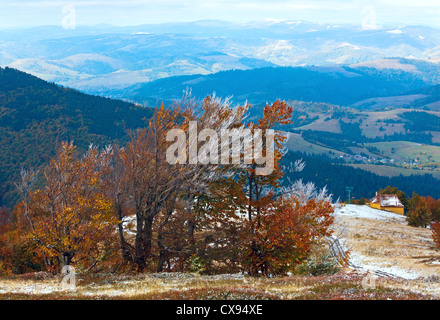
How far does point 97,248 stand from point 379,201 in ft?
397

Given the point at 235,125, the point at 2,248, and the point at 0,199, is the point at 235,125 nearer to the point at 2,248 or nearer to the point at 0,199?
the point at 2,248

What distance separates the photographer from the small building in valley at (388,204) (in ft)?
448

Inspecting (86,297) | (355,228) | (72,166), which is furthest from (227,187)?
(355,228)

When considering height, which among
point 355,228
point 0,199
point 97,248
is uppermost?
point 97,248

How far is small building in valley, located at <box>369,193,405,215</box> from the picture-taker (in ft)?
448

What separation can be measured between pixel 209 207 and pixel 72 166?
12144mm

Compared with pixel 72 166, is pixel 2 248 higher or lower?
lower

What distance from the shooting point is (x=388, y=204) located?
137 metres

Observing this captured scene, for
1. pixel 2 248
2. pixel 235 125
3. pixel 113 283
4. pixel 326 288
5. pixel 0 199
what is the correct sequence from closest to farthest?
pixel 326 288 → pixel 113 283 → pixel 235 125 → pixel 2 248 → pixel 0 199
